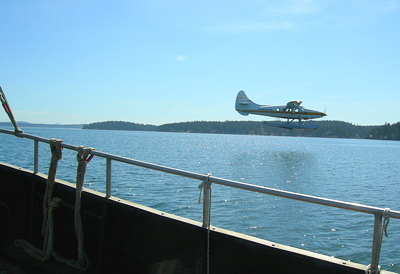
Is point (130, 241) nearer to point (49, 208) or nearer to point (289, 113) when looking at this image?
point (49, 208)

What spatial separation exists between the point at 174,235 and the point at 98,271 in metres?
1.04

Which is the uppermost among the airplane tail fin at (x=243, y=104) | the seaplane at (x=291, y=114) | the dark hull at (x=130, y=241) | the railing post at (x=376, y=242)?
the airplane tail fin at (x=243, y=104)

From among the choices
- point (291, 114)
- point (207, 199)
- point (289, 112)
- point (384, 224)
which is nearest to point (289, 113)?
point (289, 112)

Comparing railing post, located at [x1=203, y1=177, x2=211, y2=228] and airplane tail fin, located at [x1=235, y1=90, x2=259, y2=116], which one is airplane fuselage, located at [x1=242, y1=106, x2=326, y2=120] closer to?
airplane tail fin, located at [x1=235, y1=90, x2=259, y2=116]

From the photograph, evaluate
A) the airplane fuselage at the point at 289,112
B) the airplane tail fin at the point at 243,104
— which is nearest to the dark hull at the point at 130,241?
the airplane fuselage at the point at 289,112

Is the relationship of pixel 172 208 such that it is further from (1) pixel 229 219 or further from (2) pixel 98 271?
(2) pixel 98 271

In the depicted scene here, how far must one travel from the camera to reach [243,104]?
294 ft

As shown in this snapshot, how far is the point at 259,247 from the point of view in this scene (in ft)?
9.74

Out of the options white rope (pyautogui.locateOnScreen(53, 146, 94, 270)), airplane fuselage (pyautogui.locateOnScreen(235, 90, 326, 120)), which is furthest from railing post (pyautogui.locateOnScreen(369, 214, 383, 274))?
airplane fuselage (pyautogui.locateOnScreen(235, 90, 326, 120))

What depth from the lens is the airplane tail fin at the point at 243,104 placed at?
88.3 m

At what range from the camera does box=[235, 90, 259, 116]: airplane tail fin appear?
88312 mm

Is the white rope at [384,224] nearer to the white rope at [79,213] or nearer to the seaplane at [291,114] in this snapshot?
the white rope at [79,213]

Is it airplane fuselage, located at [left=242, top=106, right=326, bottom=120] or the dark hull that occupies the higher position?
airplane fuselage, located at [left=242, top=106, right=326, bottom=120]

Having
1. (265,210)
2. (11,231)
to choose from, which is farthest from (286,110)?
(11,231)
